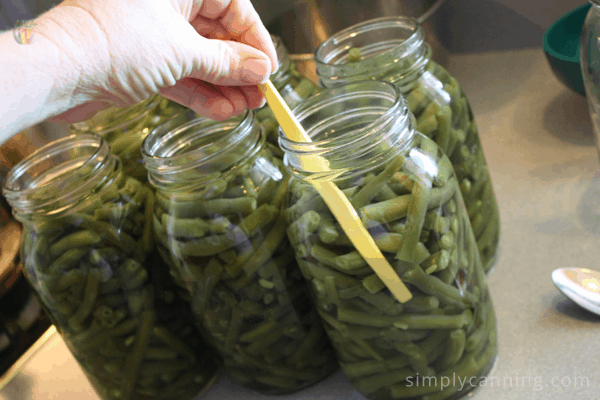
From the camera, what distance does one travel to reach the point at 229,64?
0.48 m

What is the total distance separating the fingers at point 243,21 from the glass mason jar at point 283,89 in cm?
14

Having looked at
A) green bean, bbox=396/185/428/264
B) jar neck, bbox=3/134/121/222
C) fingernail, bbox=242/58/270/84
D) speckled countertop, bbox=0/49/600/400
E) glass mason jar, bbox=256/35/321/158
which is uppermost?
fingernail, bbox=242/58/270/84

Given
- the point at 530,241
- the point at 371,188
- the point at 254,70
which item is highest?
the point at 254,70

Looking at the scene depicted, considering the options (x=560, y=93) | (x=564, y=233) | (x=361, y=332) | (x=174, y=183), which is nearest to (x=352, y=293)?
(x=361, y=332)

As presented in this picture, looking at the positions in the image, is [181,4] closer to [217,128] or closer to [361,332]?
[217,128]

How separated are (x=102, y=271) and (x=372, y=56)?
1.30 ft

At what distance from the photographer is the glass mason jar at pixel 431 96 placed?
60 centimetres

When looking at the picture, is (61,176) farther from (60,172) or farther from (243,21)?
(243,21)

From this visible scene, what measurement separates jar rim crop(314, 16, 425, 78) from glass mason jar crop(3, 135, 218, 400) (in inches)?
10.8

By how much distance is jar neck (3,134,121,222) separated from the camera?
572 millimetres

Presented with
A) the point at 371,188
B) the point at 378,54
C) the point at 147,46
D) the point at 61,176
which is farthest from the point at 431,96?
the point at 61,176

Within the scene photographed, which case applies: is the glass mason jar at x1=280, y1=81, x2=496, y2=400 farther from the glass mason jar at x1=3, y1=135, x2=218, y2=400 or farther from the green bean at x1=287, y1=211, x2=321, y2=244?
the glass mason jar at x1=3, y1=135, x2=218, y2=400

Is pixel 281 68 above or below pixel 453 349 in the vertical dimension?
above

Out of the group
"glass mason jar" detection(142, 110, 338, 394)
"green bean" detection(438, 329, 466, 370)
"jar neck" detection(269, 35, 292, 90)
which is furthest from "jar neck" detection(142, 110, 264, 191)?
"green bean" detection(438, 329, 466, 370)
